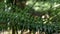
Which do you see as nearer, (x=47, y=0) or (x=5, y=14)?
(x=5, y=14)

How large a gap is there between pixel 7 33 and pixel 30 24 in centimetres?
90

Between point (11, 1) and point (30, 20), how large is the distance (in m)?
0.19

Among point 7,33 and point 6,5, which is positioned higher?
point 6,5

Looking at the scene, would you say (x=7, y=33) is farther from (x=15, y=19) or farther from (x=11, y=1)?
(x=15, y=19)

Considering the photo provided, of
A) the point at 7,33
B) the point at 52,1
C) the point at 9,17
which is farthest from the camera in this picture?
the point at 7,33

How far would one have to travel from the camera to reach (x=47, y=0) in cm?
55

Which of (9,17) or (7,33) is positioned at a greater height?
(9,17)

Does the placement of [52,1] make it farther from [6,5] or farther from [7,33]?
[7,33]

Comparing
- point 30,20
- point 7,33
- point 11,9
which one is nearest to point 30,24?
point 30,20

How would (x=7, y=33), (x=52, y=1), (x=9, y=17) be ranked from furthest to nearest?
1. (x=7, y=33)
2. (x=52, y=1)
3. (x=9, y=17)

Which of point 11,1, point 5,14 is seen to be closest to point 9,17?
point 5,14

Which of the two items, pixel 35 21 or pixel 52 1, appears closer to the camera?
pixel 35 21

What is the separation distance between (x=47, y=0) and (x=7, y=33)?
2.62 ft

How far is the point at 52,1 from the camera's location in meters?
0.53
